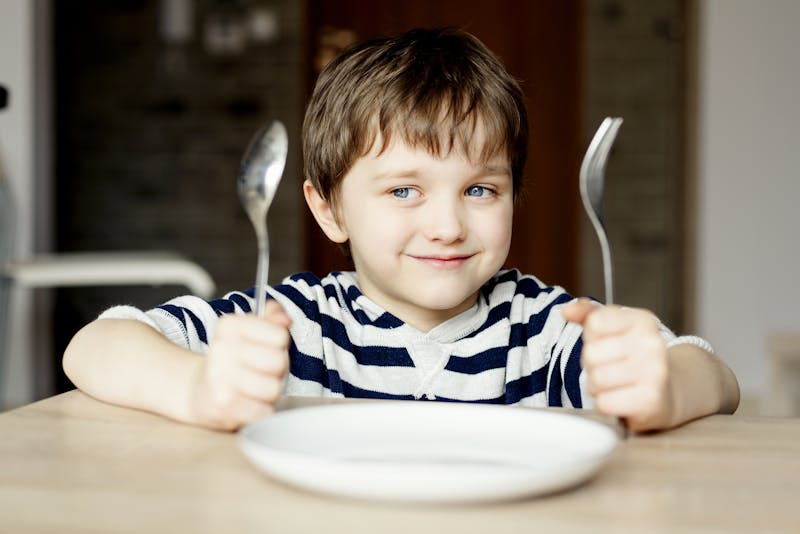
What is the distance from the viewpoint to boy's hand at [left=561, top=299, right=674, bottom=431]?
0.63 meters

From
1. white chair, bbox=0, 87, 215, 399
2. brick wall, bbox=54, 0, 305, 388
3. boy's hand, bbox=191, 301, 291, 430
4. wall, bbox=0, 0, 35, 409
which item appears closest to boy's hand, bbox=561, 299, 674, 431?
boy's hand, bbox=191, 301, 291, 430

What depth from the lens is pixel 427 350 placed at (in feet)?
3.55

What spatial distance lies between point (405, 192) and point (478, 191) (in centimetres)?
8

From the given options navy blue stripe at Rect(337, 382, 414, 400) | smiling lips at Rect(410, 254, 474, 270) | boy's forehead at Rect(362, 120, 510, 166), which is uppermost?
boy's forehead at Rect(362, 120, 510, 166)

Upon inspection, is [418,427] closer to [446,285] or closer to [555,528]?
[555,528]

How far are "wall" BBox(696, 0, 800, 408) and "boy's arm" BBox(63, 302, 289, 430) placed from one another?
2.88m

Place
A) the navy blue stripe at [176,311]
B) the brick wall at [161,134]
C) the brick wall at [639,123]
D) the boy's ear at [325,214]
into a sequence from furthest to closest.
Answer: the brick wall at [161,134]
the brick wall at [639,123]
the boy's ear at [325,214]
the navy blue stripe at [176,311]

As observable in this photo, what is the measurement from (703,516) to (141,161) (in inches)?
185

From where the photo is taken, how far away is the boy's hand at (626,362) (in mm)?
629

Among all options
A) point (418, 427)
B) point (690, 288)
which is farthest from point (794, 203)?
point (418, 427)

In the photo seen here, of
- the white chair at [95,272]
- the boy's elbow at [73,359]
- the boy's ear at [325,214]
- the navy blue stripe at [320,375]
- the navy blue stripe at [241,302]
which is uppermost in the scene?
the boy's ear at [325,214]

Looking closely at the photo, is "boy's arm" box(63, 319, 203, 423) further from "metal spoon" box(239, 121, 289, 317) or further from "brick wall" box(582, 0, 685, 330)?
"brick wall" box(582, 0, 685, 330)

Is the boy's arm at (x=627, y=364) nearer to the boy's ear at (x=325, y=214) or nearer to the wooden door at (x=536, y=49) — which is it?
the boy's ear at (x=325, y=214)

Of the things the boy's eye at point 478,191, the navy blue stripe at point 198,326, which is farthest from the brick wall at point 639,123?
the navy blue stripe at point 198,326
